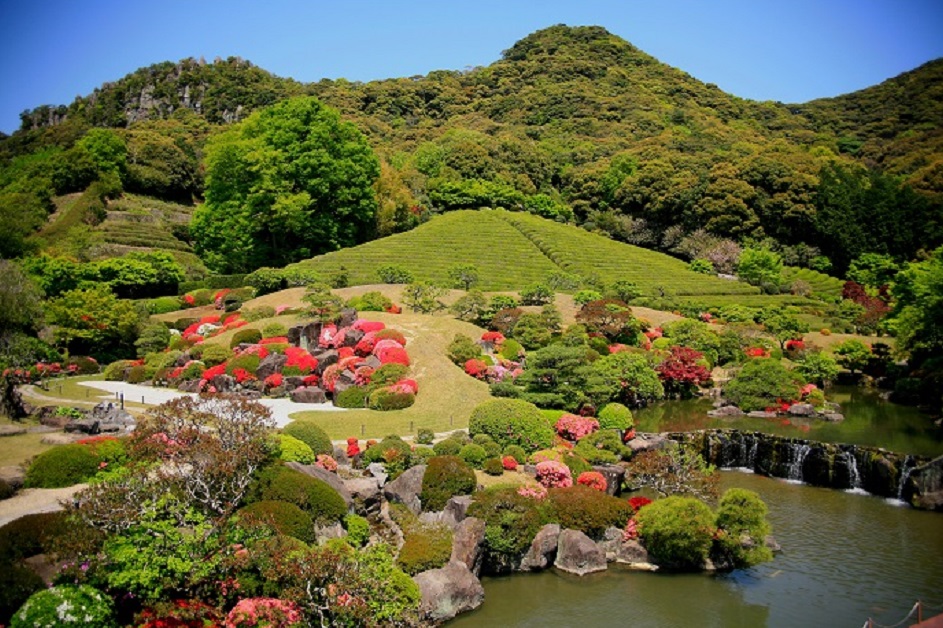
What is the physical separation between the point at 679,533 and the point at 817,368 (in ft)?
90.1

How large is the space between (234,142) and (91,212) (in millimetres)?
17052

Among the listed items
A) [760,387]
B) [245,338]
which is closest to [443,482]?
[245,338]

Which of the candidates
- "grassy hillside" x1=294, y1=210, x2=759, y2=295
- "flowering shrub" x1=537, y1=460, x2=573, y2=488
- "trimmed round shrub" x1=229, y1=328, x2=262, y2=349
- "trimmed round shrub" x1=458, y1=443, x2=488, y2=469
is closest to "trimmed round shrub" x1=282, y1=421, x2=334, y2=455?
"trimmed round shrub" x1=458, y1=443, x2=488, y2=469

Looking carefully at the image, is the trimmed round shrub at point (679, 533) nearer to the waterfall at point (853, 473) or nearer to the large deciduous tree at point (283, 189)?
the waterfall at point (853, 473)

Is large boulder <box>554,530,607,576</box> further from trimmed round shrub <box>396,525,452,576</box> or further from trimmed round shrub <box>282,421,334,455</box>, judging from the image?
trimmed round shrub <box>282,421,334,455</box>

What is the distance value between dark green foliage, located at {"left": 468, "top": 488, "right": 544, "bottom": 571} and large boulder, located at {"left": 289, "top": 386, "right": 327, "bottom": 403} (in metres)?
14.8

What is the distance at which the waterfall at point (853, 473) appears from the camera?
28.1 metres

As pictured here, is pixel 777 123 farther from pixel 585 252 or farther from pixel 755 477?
pixel 755 477

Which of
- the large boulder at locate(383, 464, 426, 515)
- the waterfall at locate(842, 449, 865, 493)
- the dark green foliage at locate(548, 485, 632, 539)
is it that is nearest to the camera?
the dark green foliage at locate(548, 485, 632, 539)

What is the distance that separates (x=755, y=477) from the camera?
29.6 metres

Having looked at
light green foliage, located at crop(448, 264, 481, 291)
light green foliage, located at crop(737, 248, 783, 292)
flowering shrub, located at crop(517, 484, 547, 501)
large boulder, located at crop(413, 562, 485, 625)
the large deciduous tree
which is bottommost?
large boulder, located at crop(413, 562, 485, 625)

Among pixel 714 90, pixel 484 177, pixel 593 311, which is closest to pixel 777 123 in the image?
pixel 714 90

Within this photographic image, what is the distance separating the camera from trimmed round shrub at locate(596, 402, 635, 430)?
31.0m

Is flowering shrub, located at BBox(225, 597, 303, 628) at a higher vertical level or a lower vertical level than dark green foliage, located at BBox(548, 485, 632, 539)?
lower
